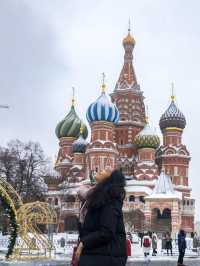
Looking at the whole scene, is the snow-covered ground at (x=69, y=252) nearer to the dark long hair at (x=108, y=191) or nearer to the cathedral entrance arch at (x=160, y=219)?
the dark long hair at (x=108, y=191)

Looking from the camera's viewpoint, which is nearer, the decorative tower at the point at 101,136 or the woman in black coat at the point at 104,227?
the woman in black coat at the point at 104,227

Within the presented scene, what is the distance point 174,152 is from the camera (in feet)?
188

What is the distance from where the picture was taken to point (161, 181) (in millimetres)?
49375

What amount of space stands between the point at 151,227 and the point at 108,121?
11737 millimetres

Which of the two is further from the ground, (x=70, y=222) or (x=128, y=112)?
(x=128, y=112)

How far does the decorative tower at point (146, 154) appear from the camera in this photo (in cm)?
5409

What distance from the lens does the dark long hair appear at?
3.88 metres

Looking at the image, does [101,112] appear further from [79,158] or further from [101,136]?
[79,158]

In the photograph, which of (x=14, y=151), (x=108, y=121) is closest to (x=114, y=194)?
(x=14, y=151)

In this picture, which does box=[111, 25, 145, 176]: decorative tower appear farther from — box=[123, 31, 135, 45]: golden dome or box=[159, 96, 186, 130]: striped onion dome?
box=[159, 96, 186, 130]: striped onion dome

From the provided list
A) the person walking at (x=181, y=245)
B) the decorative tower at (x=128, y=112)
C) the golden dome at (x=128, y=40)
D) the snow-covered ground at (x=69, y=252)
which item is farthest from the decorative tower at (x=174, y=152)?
the person walking at (x=181, y=245)

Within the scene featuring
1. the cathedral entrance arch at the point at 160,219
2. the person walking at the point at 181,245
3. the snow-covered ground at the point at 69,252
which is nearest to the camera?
the person walking at the point at 181,245

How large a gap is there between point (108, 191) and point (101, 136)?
1952 inches

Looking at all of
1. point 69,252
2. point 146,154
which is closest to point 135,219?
point 146,154
